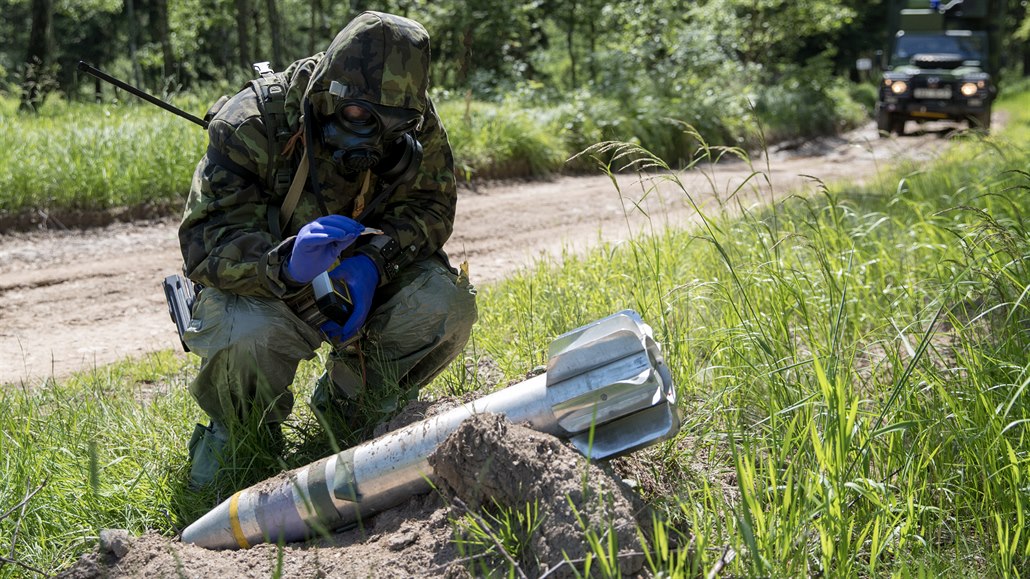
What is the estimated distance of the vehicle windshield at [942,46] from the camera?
1598 centimetres

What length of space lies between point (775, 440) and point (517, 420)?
66 cm

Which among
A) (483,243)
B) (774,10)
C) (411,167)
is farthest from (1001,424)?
(774,10)

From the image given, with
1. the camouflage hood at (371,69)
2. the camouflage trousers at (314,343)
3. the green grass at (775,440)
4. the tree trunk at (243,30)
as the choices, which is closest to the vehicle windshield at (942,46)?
the tree trunk at (243,30)

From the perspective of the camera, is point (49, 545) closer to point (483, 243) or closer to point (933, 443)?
point (933, 443)

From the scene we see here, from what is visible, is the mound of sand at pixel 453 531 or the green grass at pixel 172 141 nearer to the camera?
the mound of sand at pixel 453 531

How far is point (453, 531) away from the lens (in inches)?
75.5

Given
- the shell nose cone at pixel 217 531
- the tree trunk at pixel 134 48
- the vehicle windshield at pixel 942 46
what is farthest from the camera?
the vehicle windshield at pixel 942 46

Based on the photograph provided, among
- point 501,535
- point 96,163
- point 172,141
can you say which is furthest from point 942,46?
point 501,535

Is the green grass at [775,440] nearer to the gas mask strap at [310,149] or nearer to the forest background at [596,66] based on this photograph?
the gas mask strap at [310,149]

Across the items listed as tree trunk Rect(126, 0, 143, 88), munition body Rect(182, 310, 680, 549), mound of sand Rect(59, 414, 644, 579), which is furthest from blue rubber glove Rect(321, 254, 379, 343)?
tree trunk Rect(126, 0, 143, 88)

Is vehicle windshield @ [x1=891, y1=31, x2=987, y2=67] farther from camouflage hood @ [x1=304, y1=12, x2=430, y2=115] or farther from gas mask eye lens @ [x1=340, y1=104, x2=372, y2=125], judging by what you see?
gas mask eye lens @ [x1=340, y1=104, x2=372, y2=125]

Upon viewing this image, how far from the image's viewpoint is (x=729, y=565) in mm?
1810

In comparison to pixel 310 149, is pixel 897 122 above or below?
below

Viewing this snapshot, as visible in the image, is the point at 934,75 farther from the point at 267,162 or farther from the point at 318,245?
the point at 318,245
